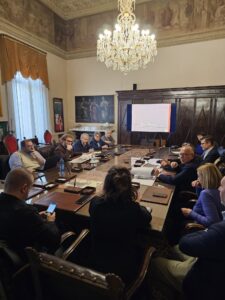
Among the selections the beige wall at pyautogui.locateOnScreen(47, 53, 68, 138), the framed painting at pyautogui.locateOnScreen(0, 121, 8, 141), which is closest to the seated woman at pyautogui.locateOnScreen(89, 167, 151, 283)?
the framed painting at pyautogui.locateOnScreen(0, 121, 8, 141)

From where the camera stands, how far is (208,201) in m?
1.88

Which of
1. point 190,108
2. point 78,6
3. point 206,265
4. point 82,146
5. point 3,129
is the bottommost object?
point 206,265

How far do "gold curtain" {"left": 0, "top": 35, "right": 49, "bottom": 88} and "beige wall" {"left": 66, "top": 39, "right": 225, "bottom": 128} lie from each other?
1.58 m

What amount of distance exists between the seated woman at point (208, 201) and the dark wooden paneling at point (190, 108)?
4.74 meters

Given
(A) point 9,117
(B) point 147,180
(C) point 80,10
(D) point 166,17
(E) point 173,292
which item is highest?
(C) point 80,10

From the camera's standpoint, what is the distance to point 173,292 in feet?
5.33

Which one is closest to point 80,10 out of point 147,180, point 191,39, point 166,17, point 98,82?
point 98,82

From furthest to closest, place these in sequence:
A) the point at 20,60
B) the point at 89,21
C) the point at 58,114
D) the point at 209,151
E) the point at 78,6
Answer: the point at 58,114 → the point at 89,21 → the point at 78,6 → the point at 20,60 → the point at 209,151

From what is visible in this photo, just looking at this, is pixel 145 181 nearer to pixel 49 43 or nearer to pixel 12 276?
pixel 12 276

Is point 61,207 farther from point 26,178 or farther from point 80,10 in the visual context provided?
point 80,10

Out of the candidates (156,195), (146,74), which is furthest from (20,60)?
(156,195)

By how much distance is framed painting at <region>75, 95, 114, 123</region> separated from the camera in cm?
764

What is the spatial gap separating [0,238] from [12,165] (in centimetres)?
201

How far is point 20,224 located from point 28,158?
85.3 inches
